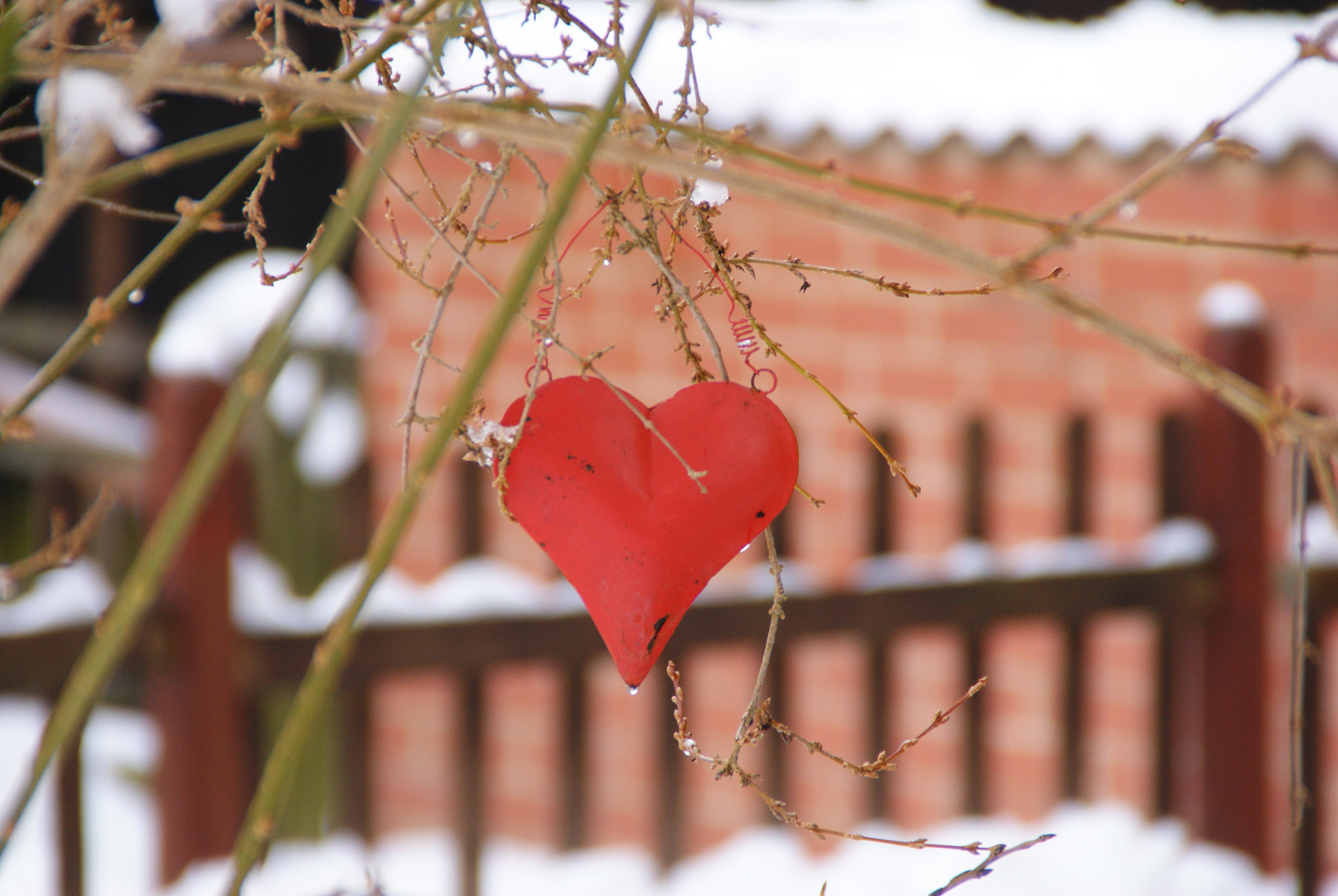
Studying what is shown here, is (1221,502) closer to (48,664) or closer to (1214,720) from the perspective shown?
(1214,720)

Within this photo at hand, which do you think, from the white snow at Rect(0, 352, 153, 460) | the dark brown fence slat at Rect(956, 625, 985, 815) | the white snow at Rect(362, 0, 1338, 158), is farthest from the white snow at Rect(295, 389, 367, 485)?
the dark brown fence slat at Rect(956, 625, 985, 815)

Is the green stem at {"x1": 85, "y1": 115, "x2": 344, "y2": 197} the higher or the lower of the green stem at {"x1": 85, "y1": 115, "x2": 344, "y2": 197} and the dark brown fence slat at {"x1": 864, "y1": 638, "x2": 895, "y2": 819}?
the higher

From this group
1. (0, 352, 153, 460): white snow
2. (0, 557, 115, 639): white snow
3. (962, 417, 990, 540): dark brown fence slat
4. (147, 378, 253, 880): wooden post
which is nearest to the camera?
(0, 557, 115, 639): white snow

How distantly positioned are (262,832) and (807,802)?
2.88 meters

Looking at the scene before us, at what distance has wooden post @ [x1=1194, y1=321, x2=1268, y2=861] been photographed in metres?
2.31

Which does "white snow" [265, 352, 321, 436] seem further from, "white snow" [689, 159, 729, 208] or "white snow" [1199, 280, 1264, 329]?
"white snow" [689, 159, 729, 208]

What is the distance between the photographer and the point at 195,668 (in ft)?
5.93

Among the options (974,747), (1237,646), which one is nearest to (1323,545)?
(1237,646)

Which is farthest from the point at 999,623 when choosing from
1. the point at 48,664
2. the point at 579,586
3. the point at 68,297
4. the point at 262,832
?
the point at 68,297

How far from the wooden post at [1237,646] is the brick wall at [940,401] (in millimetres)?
142

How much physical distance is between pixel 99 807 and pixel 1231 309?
3.30m

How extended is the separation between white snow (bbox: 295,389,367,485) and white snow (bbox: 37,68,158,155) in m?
2.77

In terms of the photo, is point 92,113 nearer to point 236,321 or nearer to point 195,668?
point 195,668

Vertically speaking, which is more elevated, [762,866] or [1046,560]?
[1046,560]
